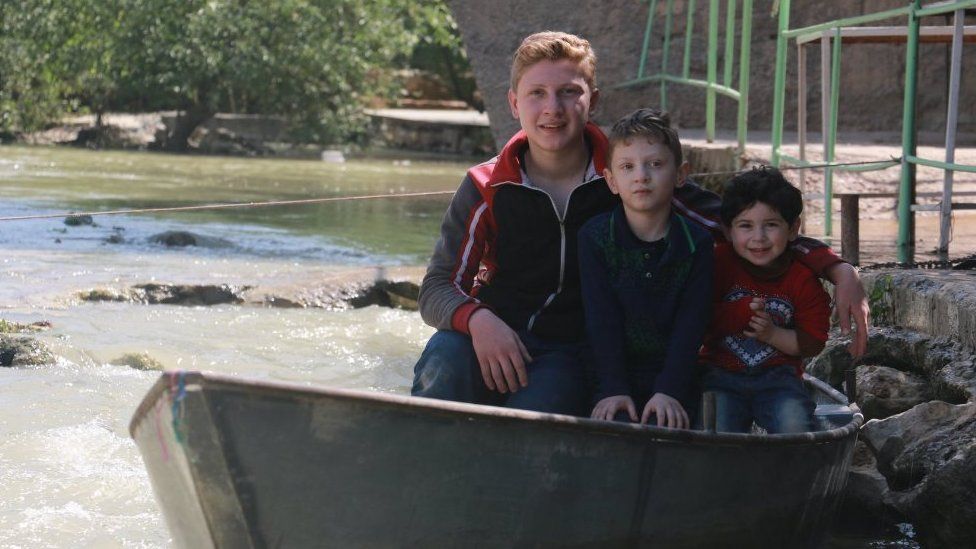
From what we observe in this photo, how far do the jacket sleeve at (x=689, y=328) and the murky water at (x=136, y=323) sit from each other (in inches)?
62.3

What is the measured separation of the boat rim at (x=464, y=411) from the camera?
2.51 meters

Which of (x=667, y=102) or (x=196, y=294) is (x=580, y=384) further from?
(x=667, y=102)

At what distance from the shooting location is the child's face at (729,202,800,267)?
3.48 meters

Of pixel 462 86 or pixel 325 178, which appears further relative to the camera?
pixel 462 86

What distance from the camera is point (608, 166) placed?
347 cm

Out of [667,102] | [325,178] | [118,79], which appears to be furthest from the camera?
[118,79]

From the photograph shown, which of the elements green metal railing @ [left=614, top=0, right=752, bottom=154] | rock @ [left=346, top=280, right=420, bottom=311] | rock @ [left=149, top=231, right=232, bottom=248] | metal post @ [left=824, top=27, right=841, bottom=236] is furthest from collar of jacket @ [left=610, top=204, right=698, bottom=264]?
rock @ [left=149, top=231, right=232, bottom=248]

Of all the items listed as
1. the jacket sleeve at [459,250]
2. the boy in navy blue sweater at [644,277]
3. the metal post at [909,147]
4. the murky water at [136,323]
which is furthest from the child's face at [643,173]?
the metal post at [909,147]

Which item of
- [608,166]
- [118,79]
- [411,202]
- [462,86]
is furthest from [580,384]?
[462,86]

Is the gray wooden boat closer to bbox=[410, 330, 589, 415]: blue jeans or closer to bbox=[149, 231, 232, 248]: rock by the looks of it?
bbox=[410, 330, 589, 415]: blue jeans

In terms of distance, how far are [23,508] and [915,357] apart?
107 inches

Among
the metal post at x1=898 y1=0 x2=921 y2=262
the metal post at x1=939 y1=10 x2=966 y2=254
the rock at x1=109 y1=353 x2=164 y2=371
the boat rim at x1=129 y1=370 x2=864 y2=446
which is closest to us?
the boat rim at x1=129 y1=370 x2=864 y2=446

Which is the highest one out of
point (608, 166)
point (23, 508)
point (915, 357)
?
point (608, 166)

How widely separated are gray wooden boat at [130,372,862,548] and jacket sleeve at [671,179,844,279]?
23.6 inches
